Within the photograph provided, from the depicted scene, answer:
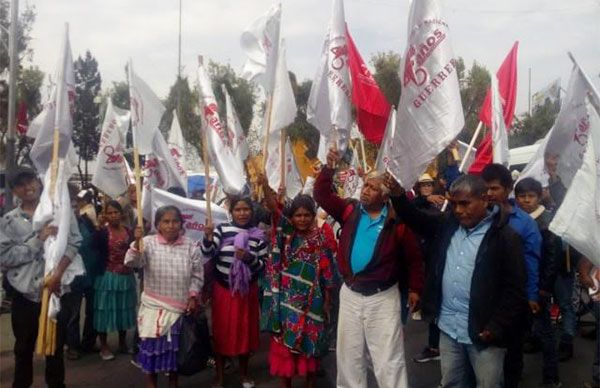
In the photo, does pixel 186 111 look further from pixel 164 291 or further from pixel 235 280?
pixel 164 291

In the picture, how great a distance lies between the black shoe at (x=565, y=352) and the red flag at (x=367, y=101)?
2.77m

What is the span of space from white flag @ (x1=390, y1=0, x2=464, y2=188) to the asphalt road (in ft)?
6.87

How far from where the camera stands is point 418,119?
4227mm

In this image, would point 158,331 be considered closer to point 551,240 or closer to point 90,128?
point 551,240

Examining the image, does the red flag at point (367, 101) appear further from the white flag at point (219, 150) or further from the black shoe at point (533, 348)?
the black shoe at point (533, 348)

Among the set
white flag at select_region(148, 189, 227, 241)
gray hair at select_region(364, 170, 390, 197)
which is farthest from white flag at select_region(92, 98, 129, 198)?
gray hair at select_region(364, 170, 390, 197)

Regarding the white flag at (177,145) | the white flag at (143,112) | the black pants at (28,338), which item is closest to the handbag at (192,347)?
the black pants at (28,338)

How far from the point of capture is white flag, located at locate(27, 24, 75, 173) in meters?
4.94

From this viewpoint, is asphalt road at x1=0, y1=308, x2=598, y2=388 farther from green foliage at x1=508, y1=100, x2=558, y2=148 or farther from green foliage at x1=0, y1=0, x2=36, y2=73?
green foliage at x1=508, y1=100, x2=558, y2=148

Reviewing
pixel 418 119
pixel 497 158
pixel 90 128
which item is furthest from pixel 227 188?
pixel 90 128

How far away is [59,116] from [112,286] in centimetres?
221

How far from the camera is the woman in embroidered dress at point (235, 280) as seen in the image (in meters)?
5.38

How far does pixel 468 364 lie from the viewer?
12.6ft

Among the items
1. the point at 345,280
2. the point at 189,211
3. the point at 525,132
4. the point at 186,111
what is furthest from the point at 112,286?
the point at 525,132
